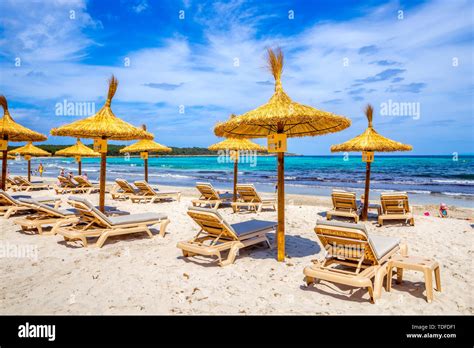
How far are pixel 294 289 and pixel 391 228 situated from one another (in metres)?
4.62

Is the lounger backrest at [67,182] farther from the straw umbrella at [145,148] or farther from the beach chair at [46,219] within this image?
the beach chair at [46,219]

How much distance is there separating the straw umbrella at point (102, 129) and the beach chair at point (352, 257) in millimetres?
4613

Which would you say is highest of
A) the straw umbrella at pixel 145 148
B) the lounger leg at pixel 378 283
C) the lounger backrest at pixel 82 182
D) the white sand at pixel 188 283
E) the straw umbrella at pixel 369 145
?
the straw umbrella at pixel 145 148

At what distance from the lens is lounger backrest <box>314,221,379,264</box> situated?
3.61 m

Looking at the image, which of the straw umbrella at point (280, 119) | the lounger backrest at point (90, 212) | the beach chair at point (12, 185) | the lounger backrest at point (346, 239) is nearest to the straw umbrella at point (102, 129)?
the lounger backrest at point (90, 212)

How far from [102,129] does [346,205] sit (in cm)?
600

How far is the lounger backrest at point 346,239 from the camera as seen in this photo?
361 cm

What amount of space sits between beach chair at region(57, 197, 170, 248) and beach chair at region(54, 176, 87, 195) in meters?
8.15

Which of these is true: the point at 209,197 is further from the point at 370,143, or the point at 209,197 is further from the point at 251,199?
the point at 370,143

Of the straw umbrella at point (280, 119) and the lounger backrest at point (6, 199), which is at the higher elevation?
the straw umbrella at point (280, 119)

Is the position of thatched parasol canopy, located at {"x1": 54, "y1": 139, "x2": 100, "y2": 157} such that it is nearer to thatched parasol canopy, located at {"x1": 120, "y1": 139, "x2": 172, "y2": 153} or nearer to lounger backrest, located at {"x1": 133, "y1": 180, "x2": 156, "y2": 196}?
thatched parasol canopy, located at {"x1": 120, "y1": 139, "x2": 172, "y2": 153}
